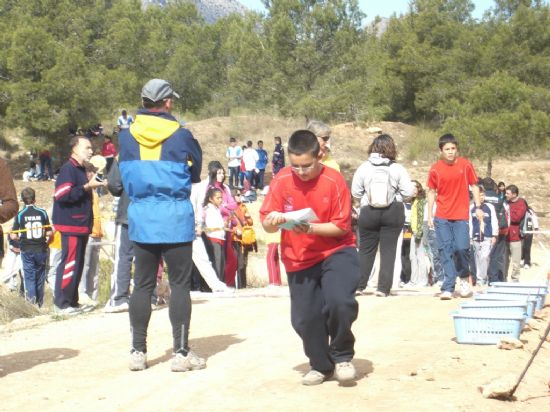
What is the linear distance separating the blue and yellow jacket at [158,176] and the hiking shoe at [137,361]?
860mm

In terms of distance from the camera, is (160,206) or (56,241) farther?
(56,241)

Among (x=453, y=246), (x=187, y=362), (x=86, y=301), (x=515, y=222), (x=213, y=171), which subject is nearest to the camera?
(x=187, y=362)

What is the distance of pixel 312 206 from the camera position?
6273 mm

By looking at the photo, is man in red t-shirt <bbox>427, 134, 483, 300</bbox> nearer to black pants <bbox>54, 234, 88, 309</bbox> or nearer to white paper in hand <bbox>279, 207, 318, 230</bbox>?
black pants <bbox>54, 234, 88, 309</bbox>

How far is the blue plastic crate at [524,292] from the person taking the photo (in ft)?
29.3

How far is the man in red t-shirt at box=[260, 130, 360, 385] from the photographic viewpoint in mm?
6191

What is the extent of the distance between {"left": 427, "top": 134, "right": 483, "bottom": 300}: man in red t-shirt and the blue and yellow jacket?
4.49 meters

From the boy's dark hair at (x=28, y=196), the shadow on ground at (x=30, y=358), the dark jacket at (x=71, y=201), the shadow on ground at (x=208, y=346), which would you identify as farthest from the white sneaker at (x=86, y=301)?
the shadow on ground at (x=208, y=346)

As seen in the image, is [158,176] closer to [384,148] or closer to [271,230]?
[271,230]

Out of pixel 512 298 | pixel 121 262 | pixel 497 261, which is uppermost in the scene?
pixel 121 262

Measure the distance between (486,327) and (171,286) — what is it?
2.41m

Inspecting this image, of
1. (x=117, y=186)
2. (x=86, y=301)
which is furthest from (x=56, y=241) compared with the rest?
(x=117, y=186)

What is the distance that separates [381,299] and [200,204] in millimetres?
3236

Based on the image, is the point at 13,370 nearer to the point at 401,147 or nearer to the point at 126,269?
the point at 126,269
